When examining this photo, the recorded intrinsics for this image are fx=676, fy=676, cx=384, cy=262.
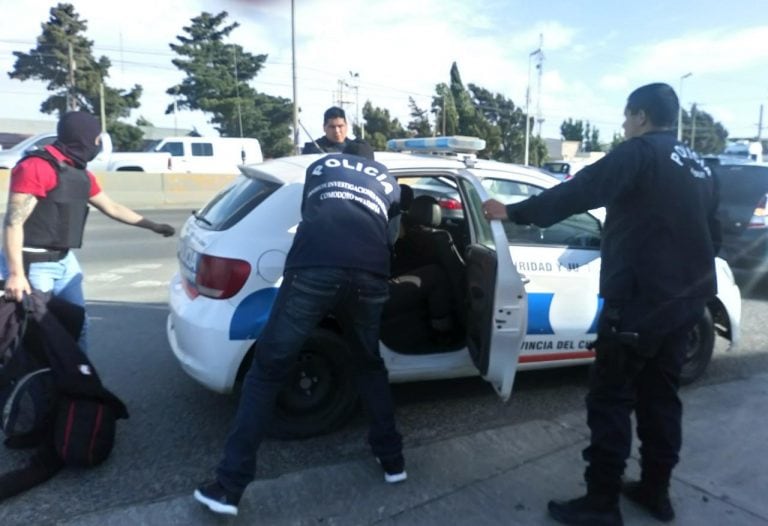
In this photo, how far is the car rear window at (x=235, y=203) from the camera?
3734 mm

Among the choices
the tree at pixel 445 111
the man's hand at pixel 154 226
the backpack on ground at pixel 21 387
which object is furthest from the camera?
the tree at pixel 445 111

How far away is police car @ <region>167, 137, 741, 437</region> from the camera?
11.6 feet

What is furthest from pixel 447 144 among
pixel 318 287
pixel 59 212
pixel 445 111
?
pixel 445 111

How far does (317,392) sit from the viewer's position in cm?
379

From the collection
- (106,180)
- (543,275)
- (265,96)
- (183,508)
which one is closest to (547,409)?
(543,275)

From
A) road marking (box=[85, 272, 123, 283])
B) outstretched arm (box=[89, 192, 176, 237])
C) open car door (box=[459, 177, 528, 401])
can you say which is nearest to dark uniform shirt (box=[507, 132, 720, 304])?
open car door (box=[459, 177, 528, 401])

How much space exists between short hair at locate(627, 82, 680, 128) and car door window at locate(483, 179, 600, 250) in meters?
1.34

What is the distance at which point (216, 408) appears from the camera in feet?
13.7

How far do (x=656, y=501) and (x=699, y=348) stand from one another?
1853 mm

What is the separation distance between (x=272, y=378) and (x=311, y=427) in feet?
2.84

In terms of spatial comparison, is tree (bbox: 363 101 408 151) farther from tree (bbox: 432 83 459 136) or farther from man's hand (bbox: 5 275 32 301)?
man's hand (bbox: 5 275 32 301)

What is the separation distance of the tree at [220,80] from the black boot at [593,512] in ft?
165

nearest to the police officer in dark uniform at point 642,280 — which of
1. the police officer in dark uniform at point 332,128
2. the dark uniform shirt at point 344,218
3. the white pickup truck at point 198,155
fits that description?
the dark uniform shirt at point 344,218

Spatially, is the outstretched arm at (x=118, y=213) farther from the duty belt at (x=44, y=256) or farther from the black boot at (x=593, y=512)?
the black boot at (x=593, y=512)
